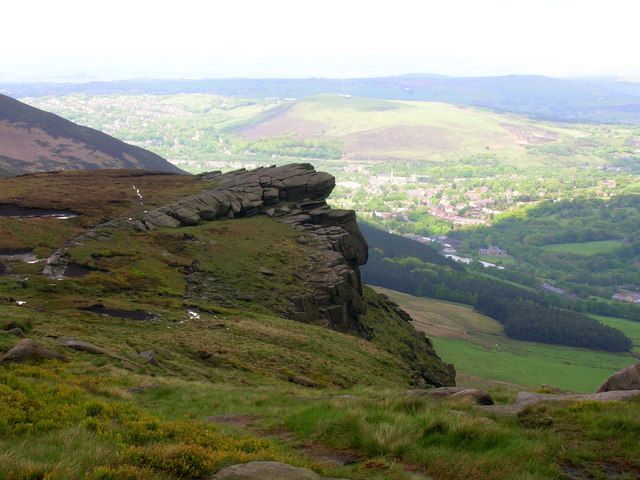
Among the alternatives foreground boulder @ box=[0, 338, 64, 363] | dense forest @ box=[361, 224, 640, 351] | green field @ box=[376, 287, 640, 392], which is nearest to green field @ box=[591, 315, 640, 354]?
green field @ box=[376, 287, 640, 392]

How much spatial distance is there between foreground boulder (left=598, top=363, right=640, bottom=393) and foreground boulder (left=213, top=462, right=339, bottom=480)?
1646cm

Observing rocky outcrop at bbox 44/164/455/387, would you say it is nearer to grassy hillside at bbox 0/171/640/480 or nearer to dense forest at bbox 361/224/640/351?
grassy hillside at bbox 0/171/640/480

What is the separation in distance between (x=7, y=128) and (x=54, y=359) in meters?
197

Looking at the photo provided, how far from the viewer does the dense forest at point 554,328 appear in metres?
149

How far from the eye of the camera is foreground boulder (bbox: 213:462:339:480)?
1165 cm

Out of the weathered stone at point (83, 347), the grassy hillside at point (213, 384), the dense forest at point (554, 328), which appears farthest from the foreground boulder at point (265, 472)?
the dense forest at point (554, 328)

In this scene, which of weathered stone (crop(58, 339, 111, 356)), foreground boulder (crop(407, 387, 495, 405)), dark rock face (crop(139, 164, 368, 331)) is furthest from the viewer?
dark rock face (crop(139, 164, 368, 331))

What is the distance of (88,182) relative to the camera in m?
83.8

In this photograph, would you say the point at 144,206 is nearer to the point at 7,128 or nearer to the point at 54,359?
the point at 54,359

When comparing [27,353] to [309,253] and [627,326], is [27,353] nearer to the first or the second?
[309,253]

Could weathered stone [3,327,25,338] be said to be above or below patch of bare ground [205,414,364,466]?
below

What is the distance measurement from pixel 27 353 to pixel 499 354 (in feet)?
367

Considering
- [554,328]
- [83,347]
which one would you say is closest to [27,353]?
[83,347]

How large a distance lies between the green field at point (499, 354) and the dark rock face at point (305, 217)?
40952 millimetres
